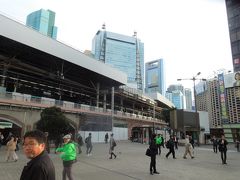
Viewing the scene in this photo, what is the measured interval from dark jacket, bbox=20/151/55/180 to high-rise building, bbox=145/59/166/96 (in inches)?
7112

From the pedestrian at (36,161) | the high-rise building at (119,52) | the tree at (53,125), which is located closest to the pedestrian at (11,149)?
the tree at (53,125)

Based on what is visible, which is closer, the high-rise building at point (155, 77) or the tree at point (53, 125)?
the tree at point (53, 125)

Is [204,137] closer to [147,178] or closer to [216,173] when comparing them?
[216,173]

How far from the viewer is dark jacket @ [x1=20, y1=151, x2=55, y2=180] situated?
2.48 m

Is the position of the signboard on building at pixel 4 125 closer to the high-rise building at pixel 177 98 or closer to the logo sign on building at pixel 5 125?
the logo sign on building at pixel 5 125

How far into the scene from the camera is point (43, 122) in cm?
1883

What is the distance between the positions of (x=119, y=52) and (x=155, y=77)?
59.8 metres

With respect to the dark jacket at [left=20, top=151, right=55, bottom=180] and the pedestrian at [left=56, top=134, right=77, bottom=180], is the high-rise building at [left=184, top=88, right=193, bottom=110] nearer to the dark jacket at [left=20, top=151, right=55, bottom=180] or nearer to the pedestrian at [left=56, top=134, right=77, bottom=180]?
the pedestrian at [left=56, top=134, right=77, bottom=180]

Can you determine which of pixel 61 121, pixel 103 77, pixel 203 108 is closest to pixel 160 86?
pixel 203 108

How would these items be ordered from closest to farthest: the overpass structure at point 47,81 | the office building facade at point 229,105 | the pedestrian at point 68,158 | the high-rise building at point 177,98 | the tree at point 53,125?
the pedestrian at point 68,158 → the tree at point 53,125 → the overpass structure at point 47,81 → the office building facade at point 229,105 → the high-rise building at point 177,98

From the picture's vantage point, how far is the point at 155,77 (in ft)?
611

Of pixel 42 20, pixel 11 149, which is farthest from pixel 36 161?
pixel 42 20

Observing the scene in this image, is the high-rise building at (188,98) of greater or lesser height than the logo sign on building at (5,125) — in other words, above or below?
above

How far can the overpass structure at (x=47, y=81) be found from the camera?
94.2 ft
